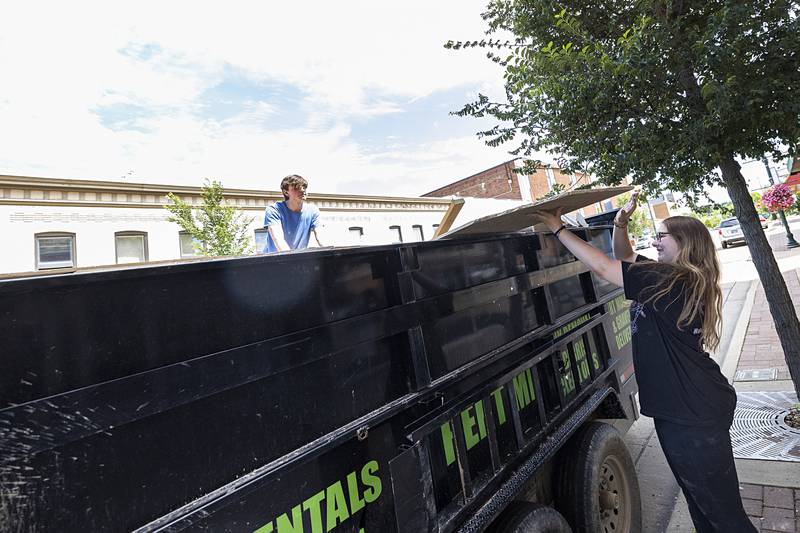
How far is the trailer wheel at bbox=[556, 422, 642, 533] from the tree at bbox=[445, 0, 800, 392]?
95.2 inches

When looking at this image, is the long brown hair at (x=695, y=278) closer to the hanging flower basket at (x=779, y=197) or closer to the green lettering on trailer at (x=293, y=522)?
the green lettering on trailer at (x=293, y=522)

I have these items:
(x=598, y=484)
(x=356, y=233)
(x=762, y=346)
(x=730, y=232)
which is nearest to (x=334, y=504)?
(x=598, y=484)

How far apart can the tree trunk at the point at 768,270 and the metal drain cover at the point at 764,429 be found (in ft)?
1.48

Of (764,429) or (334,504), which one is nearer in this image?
(334,504)

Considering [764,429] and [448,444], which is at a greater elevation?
[448,444]

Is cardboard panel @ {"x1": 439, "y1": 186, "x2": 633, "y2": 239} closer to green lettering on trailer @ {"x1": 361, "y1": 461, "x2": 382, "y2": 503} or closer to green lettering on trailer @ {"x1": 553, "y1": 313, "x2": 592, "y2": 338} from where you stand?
green lettering on trailer @ {"x1": 553, "y1": 313, "x2": 592, "y2": 338}

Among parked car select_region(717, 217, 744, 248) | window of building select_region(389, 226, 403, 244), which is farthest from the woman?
parked car select_region(717, 217, 744, 248)

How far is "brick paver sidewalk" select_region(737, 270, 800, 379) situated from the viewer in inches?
217

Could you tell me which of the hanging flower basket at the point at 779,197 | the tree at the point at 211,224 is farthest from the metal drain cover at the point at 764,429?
the tree at the point at 211,224

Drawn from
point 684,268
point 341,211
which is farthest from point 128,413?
point 341,211

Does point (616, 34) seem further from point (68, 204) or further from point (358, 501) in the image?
point (68, 204)

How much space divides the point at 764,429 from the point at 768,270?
1.58 m

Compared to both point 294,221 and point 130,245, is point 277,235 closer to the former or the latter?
point 294,221

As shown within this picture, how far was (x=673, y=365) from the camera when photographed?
2338mm
